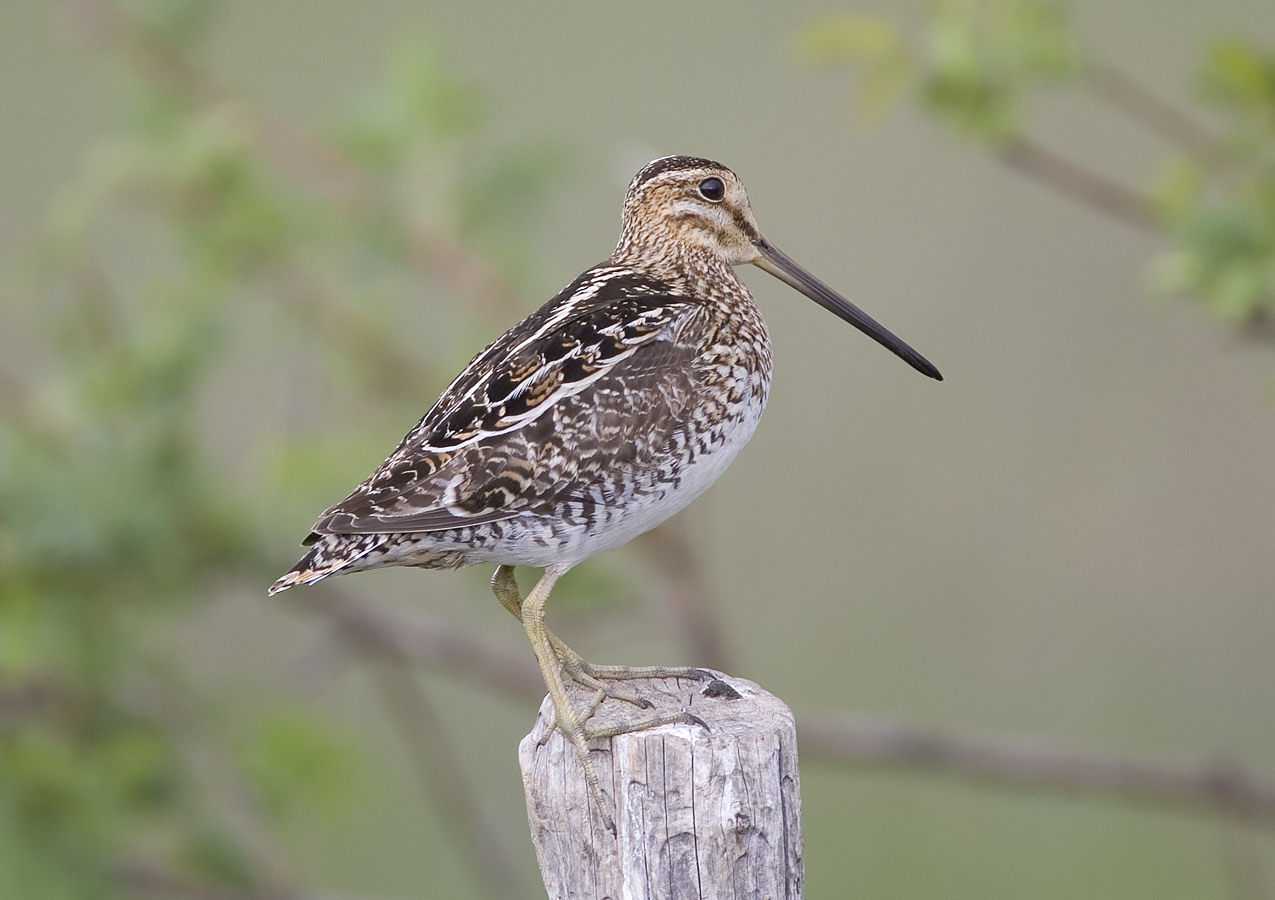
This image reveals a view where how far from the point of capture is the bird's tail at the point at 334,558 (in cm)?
266

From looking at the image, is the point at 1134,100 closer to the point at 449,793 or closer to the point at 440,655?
the point at 440,655

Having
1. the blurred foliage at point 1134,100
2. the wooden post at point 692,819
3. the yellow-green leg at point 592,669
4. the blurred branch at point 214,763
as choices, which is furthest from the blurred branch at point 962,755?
the wooden post at point 692,819

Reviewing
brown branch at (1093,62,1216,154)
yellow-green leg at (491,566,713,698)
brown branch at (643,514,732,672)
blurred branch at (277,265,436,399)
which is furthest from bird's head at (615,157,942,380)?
brown branch at (643,514,732,672)

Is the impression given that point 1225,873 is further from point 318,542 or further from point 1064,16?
point 318,542

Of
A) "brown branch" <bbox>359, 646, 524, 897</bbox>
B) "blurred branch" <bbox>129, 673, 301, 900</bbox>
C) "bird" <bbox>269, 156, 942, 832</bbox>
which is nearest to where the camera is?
"bird" <bbox>269, 156, 942, 832</bbox>

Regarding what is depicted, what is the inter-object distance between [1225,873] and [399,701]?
4.31 m

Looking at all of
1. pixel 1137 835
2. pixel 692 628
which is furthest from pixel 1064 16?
pixel 1137 835

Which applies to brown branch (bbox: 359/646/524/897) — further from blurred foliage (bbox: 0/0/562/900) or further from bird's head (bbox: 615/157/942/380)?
bird's head (bbox: 615/157/942/380)

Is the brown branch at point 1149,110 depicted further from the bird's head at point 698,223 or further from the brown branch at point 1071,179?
the bird's head at point 698,223

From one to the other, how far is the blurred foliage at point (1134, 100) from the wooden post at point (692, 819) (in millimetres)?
1658

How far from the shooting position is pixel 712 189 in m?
3.23

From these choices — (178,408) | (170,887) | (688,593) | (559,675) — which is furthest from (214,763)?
(559,675)

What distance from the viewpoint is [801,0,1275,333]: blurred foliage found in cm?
348

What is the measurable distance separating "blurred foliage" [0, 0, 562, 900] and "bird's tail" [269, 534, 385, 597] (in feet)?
5.76
